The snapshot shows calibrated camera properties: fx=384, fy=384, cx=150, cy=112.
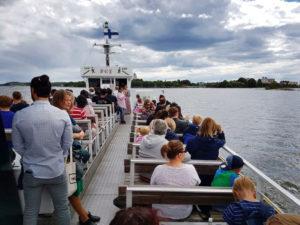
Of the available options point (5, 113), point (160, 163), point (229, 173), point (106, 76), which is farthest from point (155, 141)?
point (106, 76)

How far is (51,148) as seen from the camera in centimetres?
333

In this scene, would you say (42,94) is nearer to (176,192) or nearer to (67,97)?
(67,97)

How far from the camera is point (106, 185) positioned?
6.55 meters

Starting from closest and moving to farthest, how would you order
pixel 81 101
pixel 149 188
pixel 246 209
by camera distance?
pixel 246 209, pixel 149 188, pixel 81 101

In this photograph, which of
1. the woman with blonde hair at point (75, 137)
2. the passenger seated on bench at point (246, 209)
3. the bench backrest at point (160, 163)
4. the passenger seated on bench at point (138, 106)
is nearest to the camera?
the passenger seated on bench at point (246, 209)

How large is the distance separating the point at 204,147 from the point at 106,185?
81.4 inches

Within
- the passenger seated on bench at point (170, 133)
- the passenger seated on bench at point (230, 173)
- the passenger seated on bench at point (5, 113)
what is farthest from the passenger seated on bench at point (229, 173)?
the passenger seated on bench at point (5, 113)

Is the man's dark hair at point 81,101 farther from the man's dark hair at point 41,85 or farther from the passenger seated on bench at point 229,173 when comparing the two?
the man's dark hair at point 41,85

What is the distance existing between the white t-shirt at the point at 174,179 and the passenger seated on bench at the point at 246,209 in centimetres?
78

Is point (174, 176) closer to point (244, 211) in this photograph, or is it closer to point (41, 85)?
point (244, 211)

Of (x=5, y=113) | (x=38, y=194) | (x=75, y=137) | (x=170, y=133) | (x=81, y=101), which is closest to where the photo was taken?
(x=38, y=194)

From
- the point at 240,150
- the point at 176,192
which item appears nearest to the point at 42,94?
the point at 176,192

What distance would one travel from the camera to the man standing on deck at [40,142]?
3.24 metres

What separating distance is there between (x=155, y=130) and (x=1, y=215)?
2942 mm
